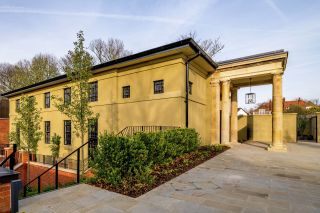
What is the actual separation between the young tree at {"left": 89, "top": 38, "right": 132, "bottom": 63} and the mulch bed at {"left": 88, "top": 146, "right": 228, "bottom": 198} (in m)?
21.8

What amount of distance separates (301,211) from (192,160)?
14.6 feet

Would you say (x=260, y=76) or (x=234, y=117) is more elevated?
(x=260, y=76)

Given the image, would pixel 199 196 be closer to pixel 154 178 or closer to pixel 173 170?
pixel 154 178

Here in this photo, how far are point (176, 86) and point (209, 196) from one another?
651cm

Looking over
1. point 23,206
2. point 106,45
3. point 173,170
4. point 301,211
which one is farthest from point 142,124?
point 106,45

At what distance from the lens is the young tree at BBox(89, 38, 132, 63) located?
89.3 feet

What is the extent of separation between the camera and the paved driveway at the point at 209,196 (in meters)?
3.76

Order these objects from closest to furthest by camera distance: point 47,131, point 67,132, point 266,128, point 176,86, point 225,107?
1. point 176,86
2. point 225,107
3. point 67,132
4. point 266,128
5. point 47,131

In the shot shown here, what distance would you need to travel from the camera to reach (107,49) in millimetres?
27609

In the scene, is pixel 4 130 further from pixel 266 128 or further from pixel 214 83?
pixel 266 128

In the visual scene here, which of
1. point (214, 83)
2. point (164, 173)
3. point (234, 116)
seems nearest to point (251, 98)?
point (214, 83)

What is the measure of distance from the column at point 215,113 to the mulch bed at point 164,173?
12.0 ft

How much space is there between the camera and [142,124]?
1130cm

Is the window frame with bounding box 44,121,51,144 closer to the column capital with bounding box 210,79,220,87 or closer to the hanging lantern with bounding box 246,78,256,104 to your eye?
the column capital with bounding box 210,79,220,87
